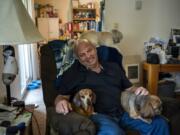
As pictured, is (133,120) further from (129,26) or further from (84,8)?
(84,8)

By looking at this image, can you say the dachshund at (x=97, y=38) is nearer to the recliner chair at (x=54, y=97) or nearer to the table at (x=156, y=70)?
the recliner chair at (x=54, y=97)

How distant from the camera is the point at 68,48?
2.26m

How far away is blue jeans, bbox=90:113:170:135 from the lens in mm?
1711

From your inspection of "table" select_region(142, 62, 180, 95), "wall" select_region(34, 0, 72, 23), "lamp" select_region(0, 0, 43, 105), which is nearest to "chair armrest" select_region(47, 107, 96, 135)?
"lamp" select_region(0, 0, 43, 105)

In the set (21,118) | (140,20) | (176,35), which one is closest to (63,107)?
(21,118)

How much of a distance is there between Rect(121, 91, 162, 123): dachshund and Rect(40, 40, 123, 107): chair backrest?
1.63ft

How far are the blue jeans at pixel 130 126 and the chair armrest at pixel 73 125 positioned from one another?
0.14 m

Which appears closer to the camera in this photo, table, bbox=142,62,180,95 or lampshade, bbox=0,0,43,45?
lampshade, bbox=0,0,43,45

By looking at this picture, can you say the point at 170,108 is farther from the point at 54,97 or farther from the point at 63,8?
the point at 63,8

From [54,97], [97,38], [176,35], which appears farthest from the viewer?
[176,35]

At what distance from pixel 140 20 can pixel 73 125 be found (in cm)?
253

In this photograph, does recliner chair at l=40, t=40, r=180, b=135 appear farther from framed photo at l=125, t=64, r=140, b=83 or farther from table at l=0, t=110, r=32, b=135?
framed photo at l=125, t=64, r=140, b=83

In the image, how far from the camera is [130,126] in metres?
1.95

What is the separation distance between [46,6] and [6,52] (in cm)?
545
